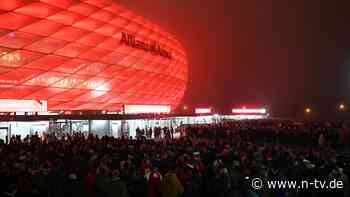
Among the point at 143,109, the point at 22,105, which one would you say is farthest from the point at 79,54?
the point at 143,109

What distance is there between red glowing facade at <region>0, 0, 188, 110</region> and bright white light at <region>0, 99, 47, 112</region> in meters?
0.40

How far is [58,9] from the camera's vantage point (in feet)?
103

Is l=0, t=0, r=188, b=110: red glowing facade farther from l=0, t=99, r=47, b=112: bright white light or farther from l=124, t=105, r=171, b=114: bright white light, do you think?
l=124, t=105, r=171, b=114: bright white light

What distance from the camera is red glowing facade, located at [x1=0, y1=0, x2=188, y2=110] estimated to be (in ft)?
93.4

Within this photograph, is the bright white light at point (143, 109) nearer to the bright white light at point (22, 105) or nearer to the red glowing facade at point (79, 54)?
the red glowing facade at point (79, 54)

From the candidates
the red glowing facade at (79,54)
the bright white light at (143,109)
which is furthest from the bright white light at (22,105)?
the bright white light at (143,109)

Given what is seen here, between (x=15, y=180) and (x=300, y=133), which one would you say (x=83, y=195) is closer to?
(x=15, y=180)

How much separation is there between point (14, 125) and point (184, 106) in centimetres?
9834

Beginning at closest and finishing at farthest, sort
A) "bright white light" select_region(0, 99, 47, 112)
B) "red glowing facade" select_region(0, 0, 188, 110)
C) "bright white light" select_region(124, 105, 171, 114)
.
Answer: "red glowing facade" select_region(0, 0, 188, 110) → "bright white light" select_region(0, 99, 47, 112) → "bright white light" select_region(124, 105, 171, 114)

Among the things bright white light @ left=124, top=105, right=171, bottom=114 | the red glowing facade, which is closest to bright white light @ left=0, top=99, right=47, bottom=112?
the red glowing facade

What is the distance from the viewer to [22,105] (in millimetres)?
30172

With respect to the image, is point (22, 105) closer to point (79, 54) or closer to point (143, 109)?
point (79, 54)

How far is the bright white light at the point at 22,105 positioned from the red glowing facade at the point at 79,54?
397 millimetres

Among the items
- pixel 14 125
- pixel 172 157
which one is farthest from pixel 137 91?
pixel 172 157
